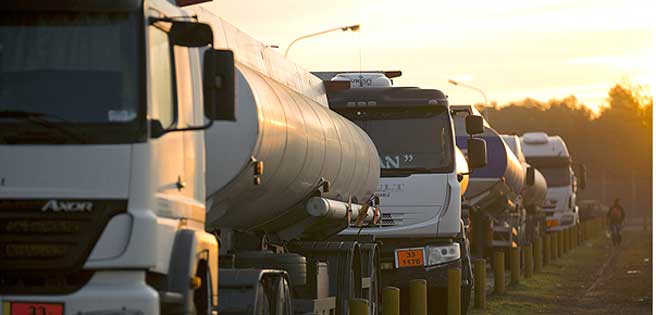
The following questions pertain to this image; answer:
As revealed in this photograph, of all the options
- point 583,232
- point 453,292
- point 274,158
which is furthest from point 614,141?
point 274,158

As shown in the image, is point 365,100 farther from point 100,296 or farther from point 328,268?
point 100,296

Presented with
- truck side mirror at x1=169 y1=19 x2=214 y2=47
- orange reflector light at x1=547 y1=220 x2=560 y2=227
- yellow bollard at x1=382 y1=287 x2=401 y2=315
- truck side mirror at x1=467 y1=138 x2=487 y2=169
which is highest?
truck side mirror at x1=169 y1=19 x2=214 y2=47

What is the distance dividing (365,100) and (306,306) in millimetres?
7206

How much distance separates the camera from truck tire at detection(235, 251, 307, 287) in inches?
604

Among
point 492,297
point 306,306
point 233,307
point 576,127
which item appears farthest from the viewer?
point 576,127

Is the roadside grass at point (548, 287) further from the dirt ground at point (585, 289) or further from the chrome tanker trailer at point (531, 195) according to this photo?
the chrome tanker trailer at point (531, 195)

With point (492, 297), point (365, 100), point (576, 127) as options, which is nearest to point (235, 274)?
point (365, 100)

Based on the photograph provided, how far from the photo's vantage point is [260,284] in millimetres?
13695

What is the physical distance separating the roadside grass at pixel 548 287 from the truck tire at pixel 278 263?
8.68 m

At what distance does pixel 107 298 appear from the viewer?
1072cm

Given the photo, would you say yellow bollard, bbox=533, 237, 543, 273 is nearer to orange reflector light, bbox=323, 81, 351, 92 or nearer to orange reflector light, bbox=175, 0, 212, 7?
orange reflector light, bbox=323, 81, 351, 92

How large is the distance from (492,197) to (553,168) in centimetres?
2676

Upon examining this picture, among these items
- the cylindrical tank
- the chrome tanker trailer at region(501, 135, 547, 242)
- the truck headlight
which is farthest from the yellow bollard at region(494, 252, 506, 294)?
the chrome tanker trailer at region(501, 135, 547, 242)

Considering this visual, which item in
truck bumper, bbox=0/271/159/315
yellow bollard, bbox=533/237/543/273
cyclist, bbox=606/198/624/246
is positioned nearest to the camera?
truck bumper, bbox=0/271/159/315
